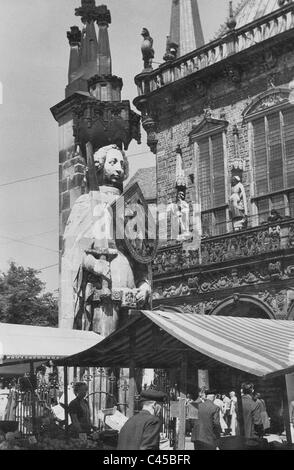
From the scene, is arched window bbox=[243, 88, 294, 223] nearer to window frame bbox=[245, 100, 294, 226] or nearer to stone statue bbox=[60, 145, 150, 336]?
window frame bbox=[245, 100, 294, 226]

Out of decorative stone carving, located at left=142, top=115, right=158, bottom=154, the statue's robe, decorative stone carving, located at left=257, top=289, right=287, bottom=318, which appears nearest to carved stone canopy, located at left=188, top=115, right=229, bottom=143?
decorative stone carving, located at left=142, top=115, right=158, bottom=154

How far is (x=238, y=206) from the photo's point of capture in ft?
73.2

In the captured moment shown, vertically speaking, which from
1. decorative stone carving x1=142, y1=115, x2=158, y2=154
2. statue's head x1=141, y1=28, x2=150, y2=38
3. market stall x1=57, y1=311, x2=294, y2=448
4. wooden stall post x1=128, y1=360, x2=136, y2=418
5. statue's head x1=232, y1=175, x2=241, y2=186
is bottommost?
wooden stall post x1=128, y1=360, x2=136, y2=418

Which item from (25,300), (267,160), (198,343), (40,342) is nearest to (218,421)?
(40,342)

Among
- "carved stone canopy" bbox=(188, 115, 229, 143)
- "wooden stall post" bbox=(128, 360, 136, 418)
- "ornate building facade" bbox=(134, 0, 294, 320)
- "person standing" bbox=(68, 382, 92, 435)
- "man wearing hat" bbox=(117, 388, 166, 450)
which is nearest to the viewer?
"man wearing hat" bbox=(117, 388, 166, 450)

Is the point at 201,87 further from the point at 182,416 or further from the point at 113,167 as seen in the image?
the point at 182,416

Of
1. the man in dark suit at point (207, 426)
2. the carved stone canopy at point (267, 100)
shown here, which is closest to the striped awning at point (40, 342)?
the man in dark suit at point (207, 426)

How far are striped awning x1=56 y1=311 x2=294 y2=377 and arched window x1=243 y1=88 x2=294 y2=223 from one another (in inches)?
542

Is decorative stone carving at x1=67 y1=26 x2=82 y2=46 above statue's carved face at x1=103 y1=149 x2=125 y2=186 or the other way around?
above

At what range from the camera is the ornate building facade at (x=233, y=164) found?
67.4 feet

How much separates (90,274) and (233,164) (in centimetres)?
1517

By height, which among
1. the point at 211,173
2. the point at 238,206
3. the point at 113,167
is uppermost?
the point at 211,173

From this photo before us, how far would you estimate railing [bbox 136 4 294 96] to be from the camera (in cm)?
2184

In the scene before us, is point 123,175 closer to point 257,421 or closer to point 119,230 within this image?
point 119,230
